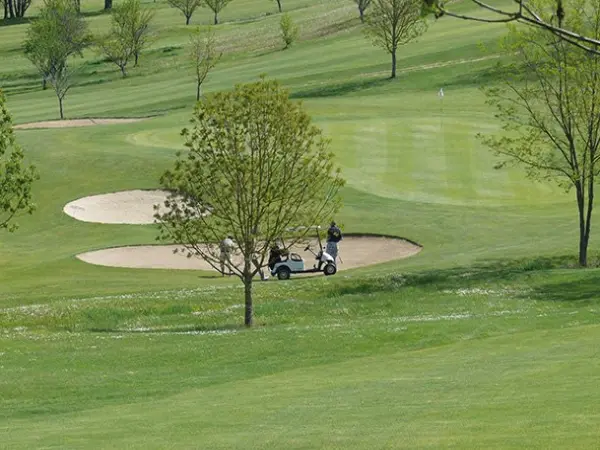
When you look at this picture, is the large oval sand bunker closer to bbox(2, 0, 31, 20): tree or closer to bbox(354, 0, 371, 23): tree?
bbox(354, 0, 371, 23): tree

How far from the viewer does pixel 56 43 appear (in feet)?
360

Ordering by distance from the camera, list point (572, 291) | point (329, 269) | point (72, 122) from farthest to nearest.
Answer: point (72, 122), point (329, 269), point (572, 291)

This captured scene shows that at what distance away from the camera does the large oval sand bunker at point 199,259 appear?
45.2 m

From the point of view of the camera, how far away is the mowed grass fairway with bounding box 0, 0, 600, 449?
1745 cm

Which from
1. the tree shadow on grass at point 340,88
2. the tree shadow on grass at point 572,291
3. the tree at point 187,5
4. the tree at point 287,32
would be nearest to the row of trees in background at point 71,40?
the tree at point 187,5

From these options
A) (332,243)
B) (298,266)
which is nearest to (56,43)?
(332,243)

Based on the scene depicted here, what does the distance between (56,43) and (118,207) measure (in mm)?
60140

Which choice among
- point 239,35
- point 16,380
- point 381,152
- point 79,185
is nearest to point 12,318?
point 16,380

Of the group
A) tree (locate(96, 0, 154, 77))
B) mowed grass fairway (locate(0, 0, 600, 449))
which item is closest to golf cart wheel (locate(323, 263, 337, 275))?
mowed grass fairway (locate(0, 0, 600, 449))

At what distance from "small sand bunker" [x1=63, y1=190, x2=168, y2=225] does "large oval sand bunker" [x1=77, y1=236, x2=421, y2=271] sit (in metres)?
4.83

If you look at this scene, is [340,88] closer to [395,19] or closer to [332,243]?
[395,19]

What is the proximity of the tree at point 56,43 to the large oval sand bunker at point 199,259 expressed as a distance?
4994 cm

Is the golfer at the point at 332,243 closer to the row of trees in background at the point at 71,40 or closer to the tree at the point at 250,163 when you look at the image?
the tree at the point at 250,163

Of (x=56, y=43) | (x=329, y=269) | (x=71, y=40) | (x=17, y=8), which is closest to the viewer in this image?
(x=329, y=269)
